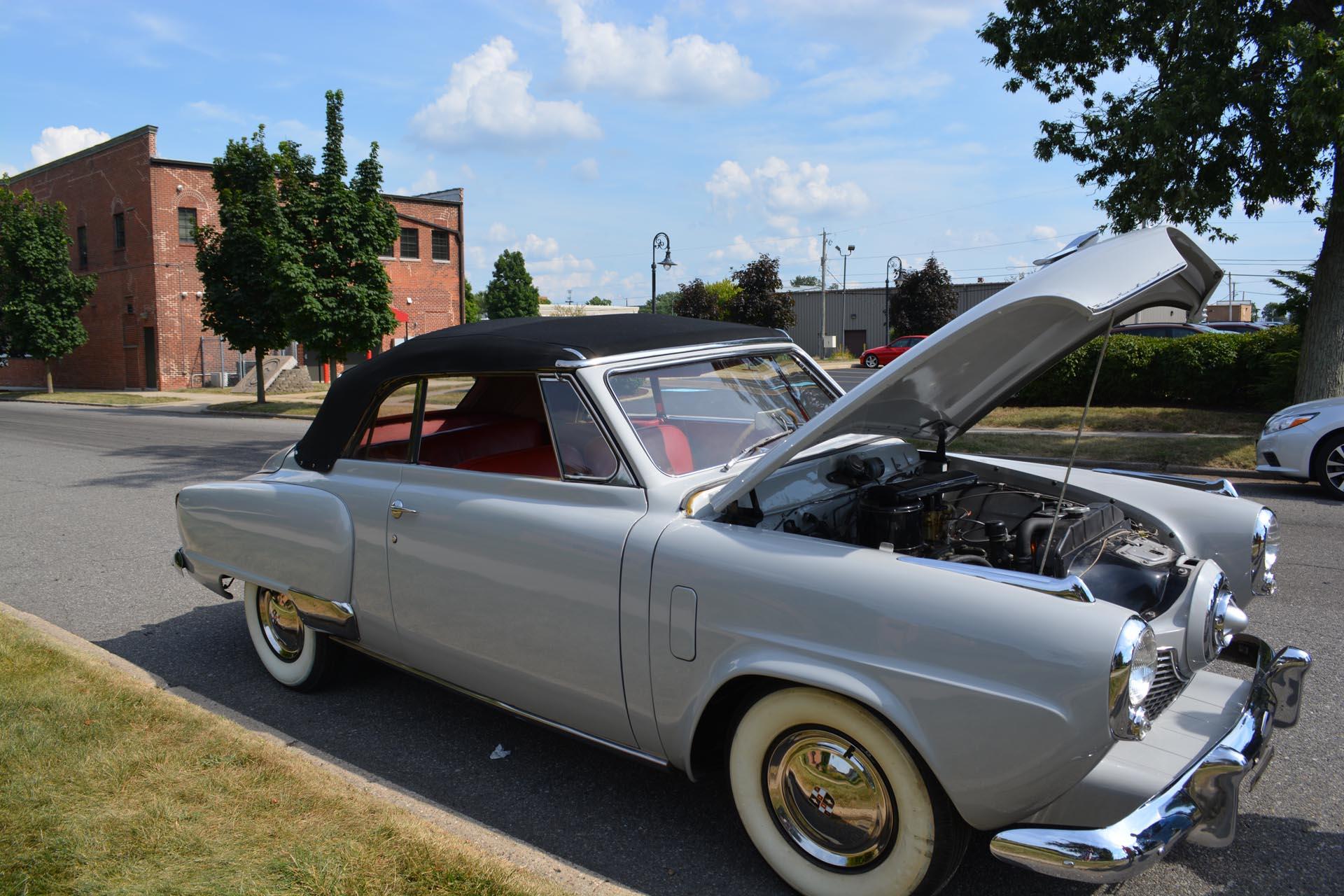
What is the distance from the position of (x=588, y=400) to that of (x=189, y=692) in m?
2.73

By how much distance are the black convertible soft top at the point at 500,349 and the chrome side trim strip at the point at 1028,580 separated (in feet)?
4.84

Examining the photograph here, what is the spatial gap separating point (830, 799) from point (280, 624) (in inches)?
120

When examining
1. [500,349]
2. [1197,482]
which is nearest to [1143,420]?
[1197,482]

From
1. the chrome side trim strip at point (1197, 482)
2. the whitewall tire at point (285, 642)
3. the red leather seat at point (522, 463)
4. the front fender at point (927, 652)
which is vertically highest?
the red leather seat at point (522, 463)

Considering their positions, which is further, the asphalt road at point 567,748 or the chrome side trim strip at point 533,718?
the chrome side trim strip at point 533,718

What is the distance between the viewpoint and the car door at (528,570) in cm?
296

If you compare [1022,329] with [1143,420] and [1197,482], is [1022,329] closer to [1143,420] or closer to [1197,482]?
[1197,482]

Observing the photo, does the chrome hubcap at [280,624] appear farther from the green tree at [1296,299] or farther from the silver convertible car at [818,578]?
the green tree at [1296,299]

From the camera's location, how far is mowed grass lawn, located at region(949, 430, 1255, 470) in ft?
36.4

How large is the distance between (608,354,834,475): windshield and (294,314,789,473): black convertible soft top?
12 cm

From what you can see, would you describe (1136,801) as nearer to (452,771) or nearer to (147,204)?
(452,771)

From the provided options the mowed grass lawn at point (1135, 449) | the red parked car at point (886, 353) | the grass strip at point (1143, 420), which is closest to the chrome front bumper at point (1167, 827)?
the mowed grass lawn at point (1135, 449)

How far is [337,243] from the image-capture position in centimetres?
2367

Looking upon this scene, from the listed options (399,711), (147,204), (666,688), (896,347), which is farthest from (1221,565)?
(147,204)
